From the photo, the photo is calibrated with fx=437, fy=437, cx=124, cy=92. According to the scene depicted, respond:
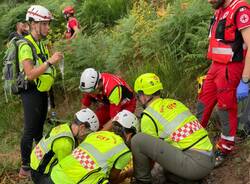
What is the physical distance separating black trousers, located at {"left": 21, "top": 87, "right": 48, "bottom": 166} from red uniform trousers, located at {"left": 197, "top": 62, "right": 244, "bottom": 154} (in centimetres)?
184

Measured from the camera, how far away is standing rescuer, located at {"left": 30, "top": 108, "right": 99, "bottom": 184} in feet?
14.3

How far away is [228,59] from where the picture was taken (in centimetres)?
429

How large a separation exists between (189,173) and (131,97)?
1472mm

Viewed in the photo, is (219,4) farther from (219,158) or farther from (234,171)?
(234,171)

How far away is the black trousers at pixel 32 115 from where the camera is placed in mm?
5074

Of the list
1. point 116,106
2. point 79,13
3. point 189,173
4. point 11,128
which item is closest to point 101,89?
point 116,106

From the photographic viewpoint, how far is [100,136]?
4125 millimetres

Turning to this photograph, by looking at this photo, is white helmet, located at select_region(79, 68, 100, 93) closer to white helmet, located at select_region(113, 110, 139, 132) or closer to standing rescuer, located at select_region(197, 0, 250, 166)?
white helmet, located at select_region(113, 110, 139, 132)

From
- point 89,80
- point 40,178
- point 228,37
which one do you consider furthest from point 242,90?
point 40,178

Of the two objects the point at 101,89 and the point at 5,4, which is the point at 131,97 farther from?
the point at 5,4

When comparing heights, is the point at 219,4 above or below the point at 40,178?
above

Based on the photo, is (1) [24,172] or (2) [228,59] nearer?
(2) [228,59]

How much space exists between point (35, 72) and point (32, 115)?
568 mm

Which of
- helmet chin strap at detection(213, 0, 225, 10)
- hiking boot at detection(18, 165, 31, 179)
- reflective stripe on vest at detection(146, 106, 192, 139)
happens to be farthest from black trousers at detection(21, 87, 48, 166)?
helmet chin strap at detection(213, 0, 225, 10)
